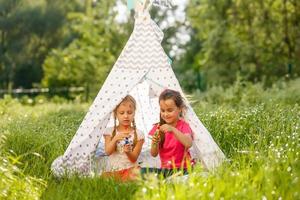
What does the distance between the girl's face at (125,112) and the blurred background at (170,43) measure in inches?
427

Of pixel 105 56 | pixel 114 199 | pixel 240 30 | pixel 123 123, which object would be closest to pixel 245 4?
pixel 240 30

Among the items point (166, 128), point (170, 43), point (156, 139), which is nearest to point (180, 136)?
point (166, 128)

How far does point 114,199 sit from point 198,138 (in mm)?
1388

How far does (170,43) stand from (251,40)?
5.21m

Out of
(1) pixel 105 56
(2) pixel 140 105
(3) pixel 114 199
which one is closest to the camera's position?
(3) pixel 114 199

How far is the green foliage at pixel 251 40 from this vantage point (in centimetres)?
1978

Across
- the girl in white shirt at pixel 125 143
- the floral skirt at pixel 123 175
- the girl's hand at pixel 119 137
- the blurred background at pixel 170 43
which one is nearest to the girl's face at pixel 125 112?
the girl in white shirt at pixel 125 143

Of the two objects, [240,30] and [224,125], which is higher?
[240,30]

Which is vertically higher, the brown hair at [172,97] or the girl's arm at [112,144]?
the brown hair at [172,97]

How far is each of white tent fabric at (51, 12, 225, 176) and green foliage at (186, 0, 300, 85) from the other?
13405mm

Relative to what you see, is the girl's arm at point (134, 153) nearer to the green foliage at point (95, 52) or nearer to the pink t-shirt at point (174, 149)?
the pink t-shirt at point (174, 149)

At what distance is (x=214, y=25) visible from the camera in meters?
21.0

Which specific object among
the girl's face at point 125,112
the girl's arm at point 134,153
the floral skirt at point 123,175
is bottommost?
the floral skirt at point 123,175

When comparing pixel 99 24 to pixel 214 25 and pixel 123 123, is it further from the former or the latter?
pixel 123 123
